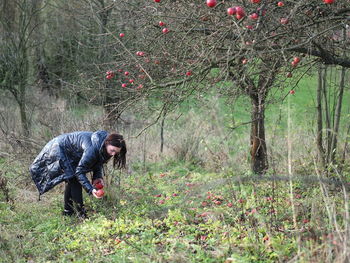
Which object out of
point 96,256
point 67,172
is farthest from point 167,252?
point 67,172

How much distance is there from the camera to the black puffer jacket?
16.4 ft

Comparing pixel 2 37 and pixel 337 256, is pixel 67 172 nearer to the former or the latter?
pixel 337 256

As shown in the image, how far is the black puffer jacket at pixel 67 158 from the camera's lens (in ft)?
16.4

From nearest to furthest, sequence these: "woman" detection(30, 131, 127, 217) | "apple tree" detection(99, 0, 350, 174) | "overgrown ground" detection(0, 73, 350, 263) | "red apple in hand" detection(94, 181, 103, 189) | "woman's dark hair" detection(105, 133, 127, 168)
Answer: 1. "overgrown ground" detection(0, 73, 350, 263)
2. "apple tree" detection(99, 0, 350, 174)
3. "woman's dark hair" detection(105, 133, 127, 168)
4. "woman" detection(30, 131, 127, 217)
5. "red apple in hand" detection(94, 181, 103, 189)

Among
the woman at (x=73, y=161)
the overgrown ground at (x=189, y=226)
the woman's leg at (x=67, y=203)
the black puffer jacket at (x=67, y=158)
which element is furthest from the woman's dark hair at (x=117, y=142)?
the woman's leg at (x=67, y=203)

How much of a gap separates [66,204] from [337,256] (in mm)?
3650

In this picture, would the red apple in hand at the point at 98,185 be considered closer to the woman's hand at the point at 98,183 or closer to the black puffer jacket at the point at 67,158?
the woman's hand at the point at 98,183

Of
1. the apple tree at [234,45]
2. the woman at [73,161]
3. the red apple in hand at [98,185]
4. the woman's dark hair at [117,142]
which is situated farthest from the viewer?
the red apple in hand at [98,185]

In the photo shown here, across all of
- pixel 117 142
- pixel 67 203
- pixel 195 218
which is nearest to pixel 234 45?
pixel 117 142

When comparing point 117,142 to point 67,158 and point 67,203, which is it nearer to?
point 67,158

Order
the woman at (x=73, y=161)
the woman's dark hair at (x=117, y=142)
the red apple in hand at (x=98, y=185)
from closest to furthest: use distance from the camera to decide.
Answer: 1. the woman's dark hair at (x=117, y=142)
2. the woman at (x=73, y=161)
3. the red apple in hand at (x=98, y=185)

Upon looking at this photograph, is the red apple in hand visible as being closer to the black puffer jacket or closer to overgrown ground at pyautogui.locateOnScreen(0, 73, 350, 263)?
the black puffer jacket

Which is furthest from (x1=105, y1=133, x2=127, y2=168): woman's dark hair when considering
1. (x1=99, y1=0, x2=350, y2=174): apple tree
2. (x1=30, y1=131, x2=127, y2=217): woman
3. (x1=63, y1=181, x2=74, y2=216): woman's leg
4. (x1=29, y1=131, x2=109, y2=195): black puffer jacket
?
(x1=63, y1=181, x2=74, y2=216): woman's leg

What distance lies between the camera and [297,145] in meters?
7.19
